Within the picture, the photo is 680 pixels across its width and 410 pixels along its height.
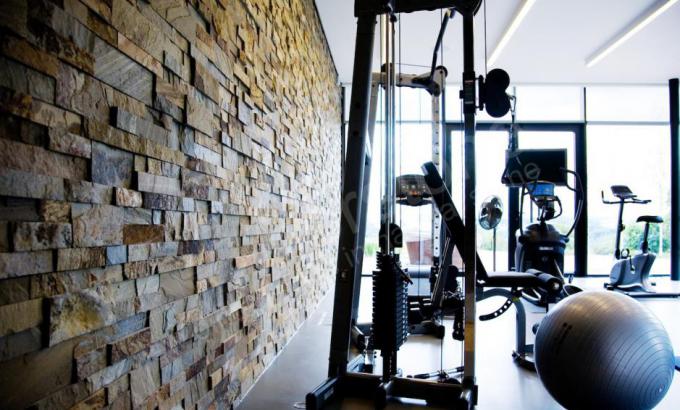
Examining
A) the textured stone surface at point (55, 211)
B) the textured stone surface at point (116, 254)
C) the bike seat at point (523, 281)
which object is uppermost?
the textured stone surface at point (55, 211)

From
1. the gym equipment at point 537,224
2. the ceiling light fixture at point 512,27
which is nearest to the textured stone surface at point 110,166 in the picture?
the gym equipment at point 537,224

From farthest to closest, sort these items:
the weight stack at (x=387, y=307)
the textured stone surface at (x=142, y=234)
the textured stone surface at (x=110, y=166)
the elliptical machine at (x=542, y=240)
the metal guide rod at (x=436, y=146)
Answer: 1. the elliptical machine at (x=542, y=240)
2. the metal guide rod at (x=436, y=146)
3. the weight stack at (x=387, y=307)
4. the textured stone surface at (x=142, y=234)
5. the textured stone surface at (x=110, y=166)

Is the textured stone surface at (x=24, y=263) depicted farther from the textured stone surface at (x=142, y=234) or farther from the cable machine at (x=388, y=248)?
the cable machine at (x=388, y=248)

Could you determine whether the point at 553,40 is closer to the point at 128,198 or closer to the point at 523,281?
the point at 523,281

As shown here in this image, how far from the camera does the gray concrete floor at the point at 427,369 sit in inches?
76.5

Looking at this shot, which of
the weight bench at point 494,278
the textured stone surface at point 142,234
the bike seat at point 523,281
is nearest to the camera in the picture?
the textured stone surface at point 142,234

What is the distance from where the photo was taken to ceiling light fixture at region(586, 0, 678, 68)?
387cm

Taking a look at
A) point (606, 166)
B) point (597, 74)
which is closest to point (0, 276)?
point (597, 74)

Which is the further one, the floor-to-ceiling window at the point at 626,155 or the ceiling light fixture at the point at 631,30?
the floor-to-ceiling window at the point at 626,155

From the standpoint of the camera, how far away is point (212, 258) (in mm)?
1547

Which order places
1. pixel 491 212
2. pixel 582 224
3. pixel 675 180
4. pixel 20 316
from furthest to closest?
pixel 582 224
pixel 675 180
pixel 491 212
pixel 20 316

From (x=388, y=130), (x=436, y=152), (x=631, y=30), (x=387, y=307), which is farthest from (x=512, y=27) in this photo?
(x=387, y=307)

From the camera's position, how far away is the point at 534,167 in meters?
3.71

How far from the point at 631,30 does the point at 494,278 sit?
390 cm
